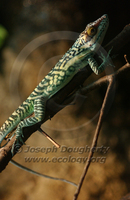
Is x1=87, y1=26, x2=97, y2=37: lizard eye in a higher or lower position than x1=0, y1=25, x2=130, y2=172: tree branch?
higher

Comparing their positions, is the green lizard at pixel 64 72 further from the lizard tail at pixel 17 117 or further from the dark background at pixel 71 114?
the dark background at pixel 71 114

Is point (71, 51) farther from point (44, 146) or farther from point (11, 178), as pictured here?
point (11, 178)

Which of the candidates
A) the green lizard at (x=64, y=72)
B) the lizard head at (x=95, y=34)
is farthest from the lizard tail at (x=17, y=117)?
the lizard head at (x=95, y=34)

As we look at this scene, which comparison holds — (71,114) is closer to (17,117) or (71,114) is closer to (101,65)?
(17,117)

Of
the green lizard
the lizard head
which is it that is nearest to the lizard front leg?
the green lizard

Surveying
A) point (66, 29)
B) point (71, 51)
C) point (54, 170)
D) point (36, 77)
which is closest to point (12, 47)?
point (36, 77)

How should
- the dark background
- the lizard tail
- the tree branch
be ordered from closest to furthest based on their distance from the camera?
1. the tree branch
2. the lizard tail
3. the dark background

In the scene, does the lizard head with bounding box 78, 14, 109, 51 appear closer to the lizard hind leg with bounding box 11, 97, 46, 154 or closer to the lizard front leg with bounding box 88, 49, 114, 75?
the lizard front leg with bounding box 88, 49, 114, 75
